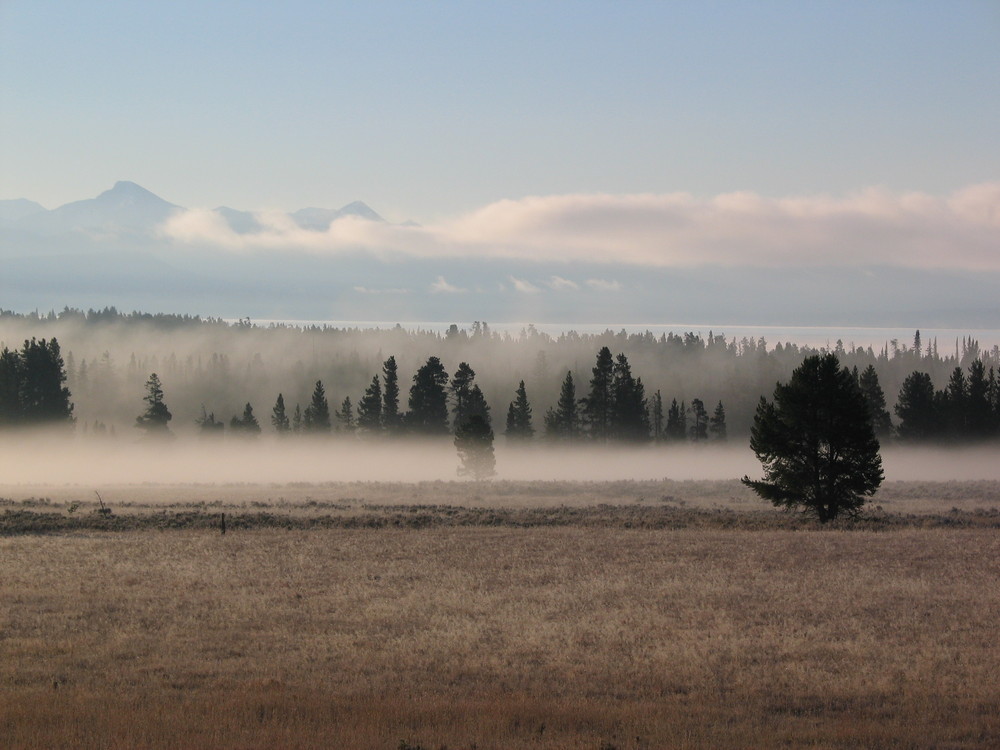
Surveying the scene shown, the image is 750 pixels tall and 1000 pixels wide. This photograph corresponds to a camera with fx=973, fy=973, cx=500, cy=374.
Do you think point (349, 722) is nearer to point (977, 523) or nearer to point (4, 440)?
point (977, 523)

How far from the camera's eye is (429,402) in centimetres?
11012

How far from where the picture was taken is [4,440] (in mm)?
106062

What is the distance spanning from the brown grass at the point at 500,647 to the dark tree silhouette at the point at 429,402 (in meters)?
77.2

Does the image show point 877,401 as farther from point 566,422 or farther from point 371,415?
point 371,415

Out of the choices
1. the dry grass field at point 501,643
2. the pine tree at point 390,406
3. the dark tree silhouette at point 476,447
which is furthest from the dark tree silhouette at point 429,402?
the dry grass field at point 501,643

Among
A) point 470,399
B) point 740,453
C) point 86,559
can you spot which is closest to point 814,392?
point 86,559

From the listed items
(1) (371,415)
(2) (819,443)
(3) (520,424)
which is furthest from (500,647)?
(3) (520,424)

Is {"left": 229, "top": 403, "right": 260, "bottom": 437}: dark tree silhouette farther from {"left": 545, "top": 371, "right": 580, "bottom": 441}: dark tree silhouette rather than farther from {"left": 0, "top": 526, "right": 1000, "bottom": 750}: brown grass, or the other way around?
{"left": 0, "top": 526, "right": 1000, "bottom": 750}: brown grass

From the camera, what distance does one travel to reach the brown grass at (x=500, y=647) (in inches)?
520

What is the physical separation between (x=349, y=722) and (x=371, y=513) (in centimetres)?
3293

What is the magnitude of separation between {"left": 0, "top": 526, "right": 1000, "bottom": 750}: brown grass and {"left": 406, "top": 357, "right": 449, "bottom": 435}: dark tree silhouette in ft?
253

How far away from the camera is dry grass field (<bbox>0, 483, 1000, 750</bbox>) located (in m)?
13.2

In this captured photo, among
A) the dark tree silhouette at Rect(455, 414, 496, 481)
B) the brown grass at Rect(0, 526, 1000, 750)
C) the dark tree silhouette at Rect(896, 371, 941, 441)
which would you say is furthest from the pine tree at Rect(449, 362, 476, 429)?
the brown grass at Rect(0, 526, 1000, 750)

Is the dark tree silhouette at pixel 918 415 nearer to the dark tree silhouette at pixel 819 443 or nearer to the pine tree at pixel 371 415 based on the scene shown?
the pine tree at pixel 371 415
